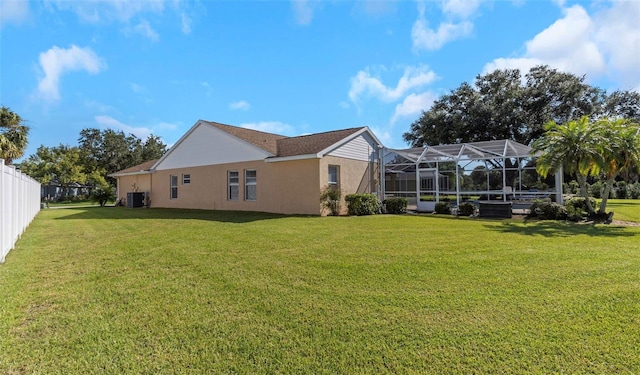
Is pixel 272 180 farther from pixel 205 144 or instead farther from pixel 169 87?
pixel 169 87

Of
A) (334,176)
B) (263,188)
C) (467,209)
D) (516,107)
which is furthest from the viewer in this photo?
(516,107)

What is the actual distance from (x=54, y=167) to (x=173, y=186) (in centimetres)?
2419

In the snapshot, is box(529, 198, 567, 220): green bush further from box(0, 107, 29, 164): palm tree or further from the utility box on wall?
box(0, 107, 29, 164): palm tree

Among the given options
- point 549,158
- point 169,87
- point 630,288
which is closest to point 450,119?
point 549,158

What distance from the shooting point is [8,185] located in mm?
6484

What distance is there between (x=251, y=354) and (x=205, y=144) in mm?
17088

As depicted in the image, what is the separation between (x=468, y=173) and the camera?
17312 mm

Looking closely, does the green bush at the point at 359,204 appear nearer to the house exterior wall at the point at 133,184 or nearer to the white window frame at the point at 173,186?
the white window frame at the point at 173,186

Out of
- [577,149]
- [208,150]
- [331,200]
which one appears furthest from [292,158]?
[577,149]

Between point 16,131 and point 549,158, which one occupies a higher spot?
point 16,131

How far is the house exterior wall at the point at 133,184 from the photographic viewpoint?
74.7 feet

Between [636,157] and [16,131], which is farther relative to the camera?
[16,131]

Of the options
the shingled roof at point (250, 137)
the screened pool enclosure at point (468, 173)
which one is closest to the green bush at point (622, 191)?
the screened pool enclosure at point (468, 173)

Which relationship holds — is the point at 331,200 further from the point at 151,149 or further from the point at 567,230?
the point at 151,149
